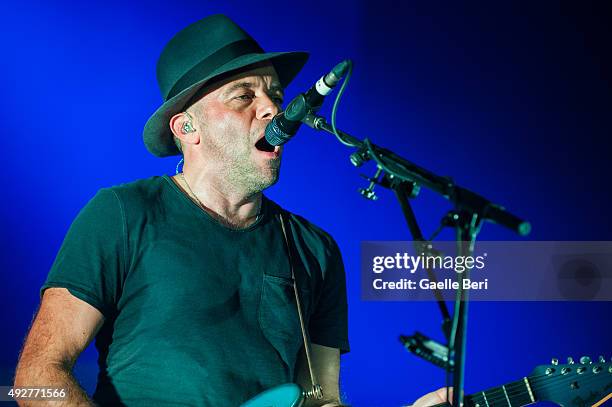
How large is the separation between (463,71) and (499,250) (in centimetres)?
92

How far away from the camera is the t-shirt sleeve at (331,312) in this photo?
2.54m

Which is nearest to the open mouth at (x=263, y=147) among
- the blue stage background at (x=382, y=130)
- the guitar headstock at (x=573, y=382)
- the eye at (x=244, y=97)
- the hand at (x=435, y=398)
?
the eye at (x=244, y=97)

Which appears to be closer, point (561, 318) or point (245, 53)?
point (245, 53)

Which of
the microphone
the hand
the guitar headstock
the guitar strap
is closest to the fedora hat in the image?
the microphone

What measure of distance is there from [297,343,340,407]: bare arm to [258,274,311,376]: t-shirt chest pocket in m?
0.10

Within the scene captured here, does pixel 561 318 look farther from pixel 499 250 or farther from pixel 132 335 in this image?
pixel 132 335

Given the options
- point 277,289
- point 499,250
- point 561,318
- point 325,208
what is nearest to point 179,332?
point 277,289

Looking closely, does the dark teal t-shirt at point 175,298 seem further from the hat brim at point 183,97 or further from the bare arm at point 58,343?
the hat brim at point 183,97

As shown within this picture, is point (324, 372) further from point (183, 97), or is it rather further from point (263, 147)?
point (183, 97)

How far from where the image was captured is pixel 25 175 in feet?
8.59

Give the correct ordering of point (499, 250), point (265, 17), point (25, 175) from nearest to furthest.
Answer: point (25, 175) < point (265, 17) < point (499, 250)

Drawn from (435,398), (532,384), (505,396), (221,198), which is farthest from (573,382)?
(221,198)

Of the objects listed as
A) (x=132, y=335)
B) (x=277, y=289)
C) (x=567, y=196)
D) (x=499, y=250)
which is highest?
(x=567, y=196)

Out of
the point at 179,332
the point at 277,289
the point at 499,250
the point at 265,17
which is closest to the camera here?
the point at 179,332
